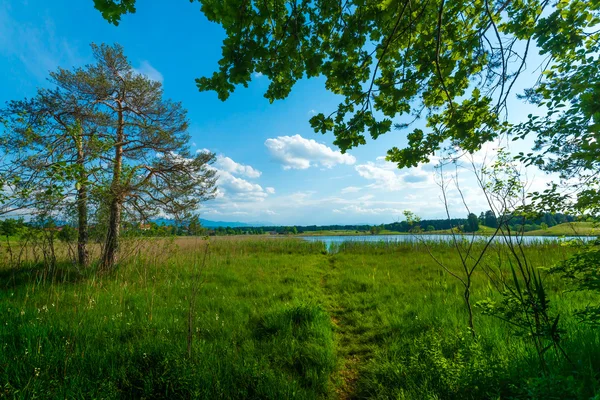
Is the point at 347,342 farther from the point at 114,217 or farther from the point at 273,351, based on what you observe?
the point at 114,217

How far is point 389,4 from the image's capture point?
2600 mm

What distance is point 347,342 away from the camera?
156 inches

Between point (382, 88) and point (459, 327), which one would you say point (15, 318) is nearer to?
point (382, 88)

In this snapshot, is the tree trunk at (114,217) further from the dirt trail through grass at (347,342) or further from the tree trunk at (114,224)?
the dirt trail through grass at (347,342)

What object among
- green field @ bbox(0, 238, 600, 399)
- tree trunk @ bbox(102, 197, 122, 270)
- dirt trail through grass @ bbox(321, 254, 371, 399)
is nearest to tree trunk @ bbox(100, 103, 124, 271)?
tree trunk @ bbox(102, 197, 122, 270)

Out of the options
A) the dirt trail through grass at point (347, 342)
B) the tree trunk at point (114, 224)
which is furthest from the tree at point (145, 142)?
the dirt trail through grass at point (347, 342)

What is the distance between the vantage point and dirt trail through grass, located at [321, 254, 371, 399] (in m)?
2.94

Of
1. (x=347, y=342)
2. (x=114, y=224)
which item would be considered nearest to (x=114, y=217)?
(x=114, y=224)

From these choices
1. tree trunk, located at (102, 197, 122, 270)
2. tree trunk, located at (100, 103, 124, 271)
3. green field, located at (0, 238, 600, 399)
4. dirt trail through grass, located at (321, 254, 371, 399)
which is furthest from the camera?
tree trunk, located at (102, 197, 122, 270)

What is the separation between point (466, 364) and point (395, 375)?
31.1 inches

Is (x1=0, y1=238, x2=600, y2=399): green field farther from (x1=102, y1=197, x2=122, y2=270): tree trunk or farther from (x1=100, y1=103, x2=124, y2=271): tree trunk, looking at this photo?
(x1=102, y1=197, x2=122, y2=270): tree trunk

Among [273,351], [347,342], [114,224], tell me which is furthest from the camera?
[114,224]

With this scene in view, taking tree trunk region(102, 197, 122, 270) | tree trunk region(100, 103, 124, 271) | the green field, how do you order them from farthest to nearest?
tree trunk region(102, 197, 122, 270)
tree trunk region(100, 103, 124, 271)
the green field

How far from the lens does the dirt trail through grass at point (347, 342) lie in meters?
2.94
